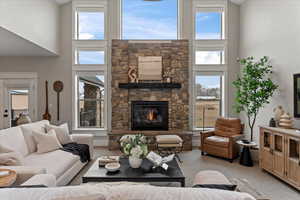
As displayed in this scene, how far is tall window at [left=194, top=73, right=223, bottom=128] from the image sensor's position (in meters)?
6.20

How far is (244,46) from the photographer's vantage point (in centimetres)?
579

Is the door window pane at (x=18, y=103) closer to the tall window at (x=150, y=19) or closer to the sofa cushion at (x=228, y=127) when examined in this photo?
the tall window at (x=150, y=19)

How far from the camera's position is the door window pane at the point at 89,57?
20.2 ft

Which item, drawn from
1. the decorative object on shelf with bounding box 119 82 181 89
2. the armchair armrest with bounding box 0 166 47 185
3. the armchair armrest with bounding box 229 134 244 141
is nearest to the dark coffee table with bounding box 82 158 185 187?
the armchair armrest with bounding box 0 166 47 185

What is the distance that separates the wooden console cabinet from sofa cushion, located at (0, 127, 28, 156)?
413 centimetres

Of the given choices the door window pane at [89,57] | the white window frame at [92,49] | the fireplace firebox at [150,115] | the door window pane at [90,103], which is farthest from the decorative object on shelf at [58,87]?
the fireplace firebox at [150,115]

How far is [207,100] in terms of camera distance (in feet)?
20.5

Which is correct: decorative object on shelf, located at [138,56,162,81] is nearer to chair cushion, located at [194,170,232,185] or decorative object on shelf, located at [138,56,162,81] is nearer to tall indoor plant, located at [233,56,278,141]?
tall indoor plant, located at [233,56,278,141]

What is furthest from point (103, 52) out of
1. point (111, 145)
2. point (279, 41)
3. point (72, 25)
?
point (279, 41)

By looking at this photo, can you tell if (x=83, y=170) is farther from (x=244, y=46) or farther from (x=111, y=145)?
(x=244, y=46)

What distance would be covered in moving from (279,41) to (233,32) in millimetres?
2034

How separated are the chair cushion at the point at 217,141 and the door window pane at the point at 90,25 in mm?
4280

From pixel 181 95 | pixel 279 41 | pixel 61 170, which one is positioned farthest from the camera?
pixel 181 95

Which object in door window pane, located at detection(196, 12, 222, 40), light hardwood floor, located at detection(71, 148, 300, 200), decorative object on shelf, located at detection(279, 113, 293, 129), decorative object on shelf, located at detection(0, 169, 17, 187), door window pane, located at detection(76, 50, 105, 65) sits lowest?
light hardwood floor, located at detection(71, 148, 300, 200)
